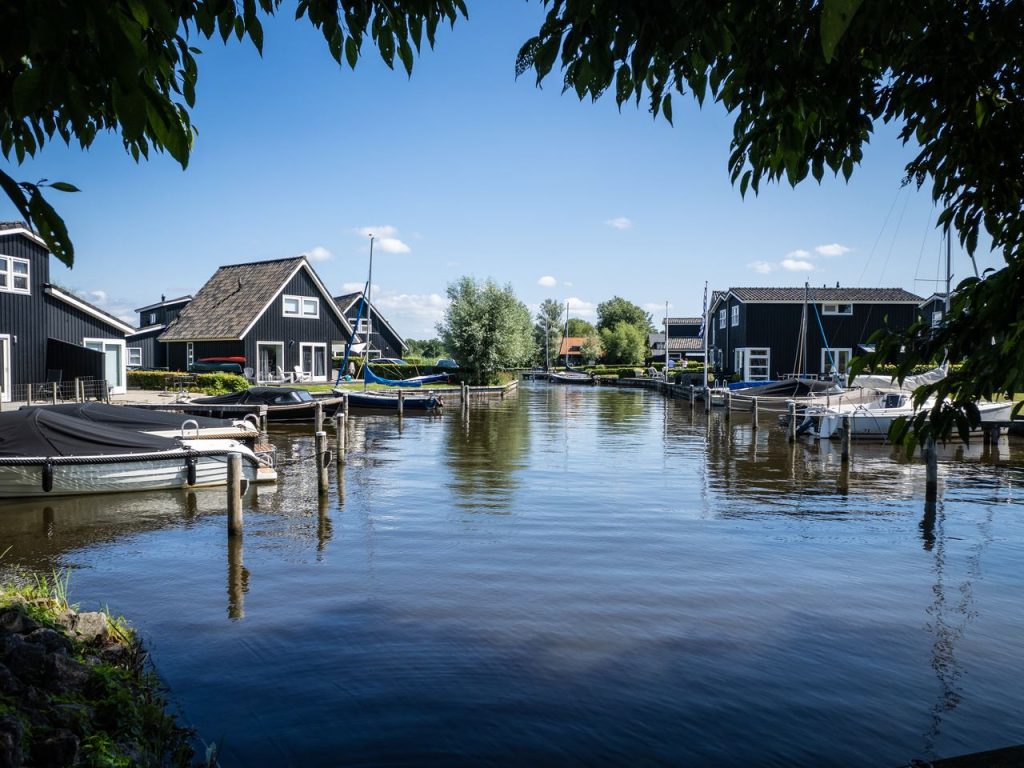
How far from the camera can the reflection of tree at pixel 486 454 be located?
18.1 m

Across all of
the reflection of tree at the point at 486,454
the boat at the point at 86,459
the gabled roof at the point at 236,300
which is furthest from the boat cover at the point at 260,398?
the boat at the point at 86,459

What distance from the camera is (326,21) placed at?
383 centimetres

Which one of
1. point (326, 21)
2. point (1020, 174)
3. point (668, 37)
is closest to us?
point (668, 37)

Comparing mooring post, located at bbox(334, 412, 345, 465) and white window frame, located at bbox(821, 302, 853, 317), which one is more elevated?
white window frame, located at bbox(821, 302, 853, 317)

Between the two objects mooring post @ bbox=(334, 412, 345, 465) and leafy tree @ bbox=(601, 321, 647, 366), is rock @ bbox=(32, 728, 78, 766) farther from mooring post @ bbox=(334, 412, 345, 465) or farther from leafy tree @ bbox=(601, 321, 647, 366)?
leafy tree @ bbox=(601, 321, 647, 366)

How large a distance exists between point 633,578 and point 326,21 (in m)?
9.26

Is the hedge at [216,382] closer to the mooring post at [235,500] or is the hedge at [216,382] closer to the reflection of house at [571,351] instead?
the mooring post at [235,500]

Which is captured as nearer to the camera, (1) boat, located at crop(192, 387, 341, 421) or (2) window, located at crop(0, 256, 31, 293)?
(2) window, located at crop(0, 256, 31, 293)

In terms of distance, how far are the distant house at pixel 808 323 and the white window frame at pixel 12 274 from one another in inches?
1729

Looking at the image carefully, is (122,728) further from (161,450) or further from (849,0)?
(161,450)

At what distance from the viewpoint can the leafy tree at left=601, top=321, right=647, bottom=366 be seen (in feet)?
337

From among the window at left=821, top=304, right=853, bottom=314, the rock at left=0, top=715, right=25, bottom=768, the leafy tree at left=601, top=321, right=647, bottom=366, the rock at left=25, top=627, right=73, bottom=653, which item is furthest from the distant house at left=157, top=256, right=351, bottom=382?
the leafy tree at left=601, top=321, right=647, bottom=366

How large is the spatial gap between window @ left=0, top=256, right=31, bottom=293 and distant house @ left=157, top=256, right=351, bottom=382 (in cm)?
1514

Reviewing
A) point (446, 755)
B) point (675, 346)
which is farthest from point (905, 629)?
point (675, 346)
